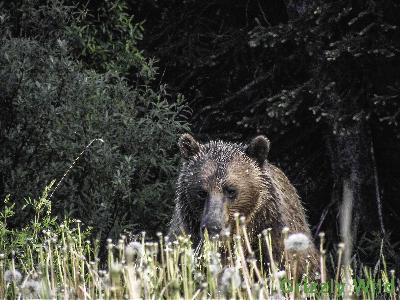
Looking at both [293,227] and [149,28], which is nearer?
[293,227]

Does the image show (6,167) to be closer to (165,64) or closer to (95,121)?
(95,121)

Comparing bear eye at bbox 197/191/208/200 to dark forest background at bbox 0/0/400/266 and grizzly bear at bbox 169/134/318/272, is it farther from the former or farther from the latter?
dark forest background at bbox 0/0/400/266

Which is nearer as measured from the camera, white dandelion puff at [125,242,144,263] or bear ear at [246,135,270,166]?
white dandelion puff at [125,242,144,263]

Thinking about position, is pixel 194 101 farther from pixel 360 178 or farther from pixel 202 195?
pixel 202 195

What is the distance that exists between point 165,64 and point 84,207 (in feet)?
9.56

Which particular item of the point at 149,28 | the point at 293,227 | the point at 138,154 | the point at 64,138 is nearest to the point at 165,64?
the point at 149,28

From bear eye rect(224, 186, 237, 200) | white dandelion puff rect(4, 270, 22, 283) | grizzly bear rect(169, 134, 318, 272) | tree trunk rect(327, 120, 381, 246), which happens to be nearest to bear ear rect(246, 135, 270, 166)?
grizzly bear rect(169, 134, 318, 272)

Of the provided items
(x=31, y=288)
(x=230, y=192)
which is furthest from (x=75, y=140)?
(x=31, y=288)

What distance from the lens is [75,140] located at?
9.31 m

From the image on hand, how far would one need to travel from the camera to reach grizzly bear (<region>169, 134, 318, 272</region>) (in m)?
7.77

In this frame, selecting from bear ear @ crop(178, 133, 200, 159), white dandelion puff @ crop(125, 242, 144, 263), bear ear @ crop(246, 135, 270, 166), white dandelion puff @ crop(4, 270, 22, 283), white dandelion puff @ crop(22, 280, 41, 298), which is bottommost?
white dandelion puff @ crop(22, 280, 41, 298)

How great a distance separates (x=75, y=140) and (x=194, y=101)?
102 inches

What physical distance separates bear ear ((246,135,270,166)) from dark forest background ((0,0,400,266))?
4.57 feet

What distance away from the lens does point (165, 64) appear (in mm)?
11156
